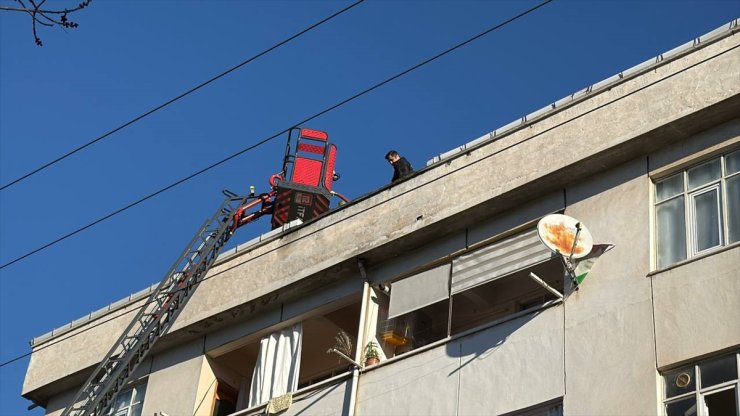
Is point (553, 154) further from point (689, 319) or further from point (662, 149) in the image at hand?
point (689, 319)

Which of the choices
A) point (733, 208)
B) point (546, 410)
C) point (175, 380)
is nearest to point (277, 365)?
point (175, 380)

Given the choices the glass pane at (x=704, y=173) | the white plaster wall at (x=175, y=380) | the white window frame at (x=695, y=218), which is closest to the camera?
the white window frame at (x=695, y=218)

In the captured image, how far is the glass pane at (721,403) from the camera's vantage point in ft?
56.8

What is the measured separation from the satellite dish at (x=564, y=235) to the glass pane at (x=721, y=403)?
3.19 metres

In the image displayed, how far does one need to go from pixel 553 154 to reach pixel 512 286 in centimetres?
250

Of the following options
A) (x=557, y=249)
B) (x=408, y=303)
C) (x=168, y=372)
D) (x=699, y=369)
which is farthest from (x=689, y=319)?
(x=168, y=372)

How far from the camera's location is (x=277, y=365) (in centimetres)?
2450

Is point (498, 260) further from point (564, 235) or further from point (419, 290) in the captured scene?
point (564, 235)

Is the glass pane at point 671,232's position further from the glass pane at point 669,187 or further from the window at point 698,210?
the glass pane at point 669,187

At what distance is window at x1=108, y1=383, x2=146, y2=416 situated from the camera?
2628cm

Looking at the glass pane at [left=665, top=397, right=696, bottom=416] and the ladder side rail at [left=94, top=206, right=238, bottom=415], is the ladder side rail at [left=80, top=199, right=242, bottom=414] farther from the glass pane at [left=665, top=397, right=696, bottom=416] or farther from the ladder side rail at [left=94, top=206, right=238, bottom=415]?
the glass pane at [left=665, top=397, right=696, bottom=416]

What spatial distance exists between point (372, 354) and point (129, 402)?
6199 mm

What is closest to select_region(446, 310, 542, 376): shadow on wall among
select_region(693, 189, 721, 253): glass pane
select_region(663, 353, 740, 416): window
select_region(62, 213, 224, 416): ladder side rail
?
select_region(693, 189, 721, 253): glass pane

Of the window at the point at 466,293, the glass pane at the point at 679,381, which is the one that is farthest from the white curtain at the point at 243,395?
the glass pane at the point at 679,381
